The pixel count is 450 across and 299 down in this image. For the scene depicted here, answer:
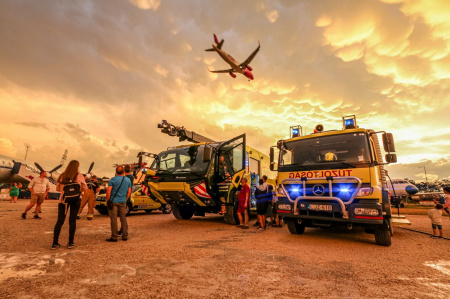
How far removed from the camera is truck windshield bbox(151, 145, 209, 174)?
771 centimetres

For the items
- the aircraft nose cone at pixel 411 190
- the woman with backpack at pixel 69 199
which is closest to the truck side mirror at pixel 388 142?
the woman with backpack at pixel 69 199

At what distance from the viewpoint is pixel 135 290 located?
8.24ft

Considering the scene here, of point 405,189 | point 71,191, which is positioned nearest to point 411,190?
point 405,189

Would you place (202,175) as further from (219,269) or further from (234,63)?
(234,63)

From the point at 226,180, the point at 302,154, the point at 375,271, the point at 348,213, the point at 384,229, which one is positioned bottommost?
the point at 375,271

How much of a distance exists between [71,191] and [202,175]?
366 cm

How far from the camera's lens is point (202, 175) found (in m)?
7.34

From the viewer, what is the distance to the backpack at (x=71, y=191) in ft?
14.9

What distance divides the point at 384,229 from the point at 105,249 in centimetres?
594

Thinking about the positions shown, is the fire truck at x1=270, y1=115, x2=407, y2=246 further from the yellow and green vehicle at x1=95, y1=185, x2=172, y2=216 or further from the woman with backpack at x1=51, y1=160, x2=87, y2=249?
the yellow and green vehicle at x1=95, y1=185, x2=172, y2=216

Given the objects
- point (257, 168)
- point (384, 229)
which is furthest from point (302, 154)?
point (257, 168)

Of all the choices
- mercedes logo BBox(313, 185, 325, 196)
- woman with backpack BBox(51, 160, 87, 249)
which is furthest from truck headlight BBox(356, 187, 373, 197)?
woman with backpack BBox(51, 160, 87, 249)

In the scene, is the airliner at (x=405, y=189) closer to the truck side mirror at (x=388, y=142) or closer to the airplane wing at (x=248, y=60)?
the airplane wing at (x=248, y=60)

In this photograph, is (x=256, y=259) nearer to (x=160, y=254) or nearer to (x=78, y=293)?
(x=160, y=254)
